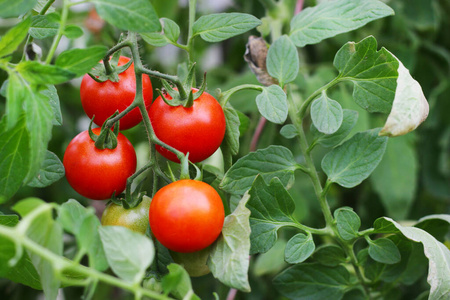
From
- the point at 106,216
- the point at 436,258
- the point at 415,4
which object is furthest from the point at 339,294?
the point at 415,4

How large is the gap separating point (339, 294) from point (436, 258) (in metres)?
0.12

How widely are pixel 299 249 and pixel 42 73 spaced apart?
0.82 ft

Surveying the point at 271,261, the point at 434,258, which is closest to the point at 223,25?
the point at 434,258

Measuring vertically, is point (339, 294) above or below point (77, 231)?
below

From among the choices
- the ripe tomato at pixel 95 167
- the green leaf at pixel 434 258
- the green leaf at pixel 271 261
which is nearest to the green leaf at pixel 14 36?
the ripe tomato at pixel 95 167

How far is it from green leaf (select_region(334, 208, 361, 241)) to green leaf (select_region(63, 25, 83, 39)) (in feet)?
0.86

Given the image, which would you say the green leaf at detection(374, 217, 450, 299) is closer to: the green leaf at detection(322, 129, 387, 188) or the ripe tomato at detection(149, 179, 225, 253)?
the green leaf at detection(322, 129, 387, 188)

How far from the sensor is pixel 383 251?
1.47 feet

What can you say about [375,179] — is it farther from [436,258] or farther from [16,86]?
[16,86]

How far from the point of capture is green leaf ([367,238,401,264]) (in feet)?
1.46

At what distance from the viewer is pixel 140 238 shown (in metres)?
0.32

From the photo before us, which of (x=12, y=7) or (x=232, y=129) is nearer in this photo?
(x=12, y=7)

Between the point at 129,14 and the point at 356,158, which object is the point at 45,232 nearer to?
the point at 129,14

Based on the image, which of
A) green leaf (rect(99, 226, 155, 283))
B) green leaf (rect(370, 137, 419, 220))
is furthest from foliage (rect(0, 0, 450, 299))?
green leaf (rect(370, 137, 419, 220))
